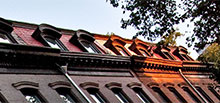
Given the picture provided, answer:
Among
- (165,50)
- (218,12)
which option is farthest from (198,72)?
(218,12)

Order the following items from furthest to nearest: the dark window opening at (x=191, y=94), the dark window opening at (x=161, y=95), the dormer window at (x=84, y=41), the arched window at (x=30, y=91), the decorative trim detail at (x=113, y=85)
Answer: the dark window opening at (x=191, y=94), the dark window opening at (x=161, y=95), the dormer window at (x=84, y=41), the decorative trim detail at (x=113, y=85), the arched window at (x=30, y=91)

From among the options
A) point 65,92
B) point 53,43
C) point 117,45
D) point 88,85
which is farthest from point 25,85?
point 117,45

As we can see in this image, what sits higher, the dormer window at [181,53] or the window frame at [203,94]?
the dormer window at [181,53]

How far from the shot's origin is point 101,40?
2358cm

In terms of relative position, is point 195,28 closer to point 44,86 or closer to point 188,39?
point 188,39

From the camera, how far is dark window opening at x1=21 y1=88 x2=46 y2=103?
1414 centimetres

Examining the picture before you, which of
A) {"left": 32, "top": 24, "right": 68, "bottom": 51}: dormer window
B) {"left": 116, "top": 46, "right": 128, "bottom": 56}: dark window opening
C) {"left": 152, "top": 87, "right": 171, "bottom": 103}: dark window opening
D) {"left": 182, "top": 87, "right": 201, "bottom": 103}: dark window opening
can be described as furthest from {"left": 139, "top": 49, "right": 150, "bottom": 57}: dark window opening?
{"left": 32, "top": 24, "right": 68, "bottom": 51}: dormer window

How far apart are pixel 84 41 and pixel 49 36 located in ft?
9.35

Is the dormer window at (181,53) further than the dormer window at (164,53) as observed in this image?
Yes

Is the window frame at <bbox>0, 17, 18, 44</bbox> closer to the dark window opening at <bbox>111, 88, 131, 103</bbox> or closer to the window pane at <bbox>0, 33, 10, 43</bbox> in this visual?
the window pane at <bbox>0, 33, 10, 43</bbox>

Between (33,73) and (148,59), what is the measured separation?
31.3 feet

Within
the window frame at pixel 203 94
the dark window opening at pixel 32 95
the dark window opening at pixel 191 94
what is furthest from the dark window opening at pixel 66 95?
the window frame at pixel 203 94

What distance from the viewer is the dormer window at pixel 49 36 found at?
59.3 feet

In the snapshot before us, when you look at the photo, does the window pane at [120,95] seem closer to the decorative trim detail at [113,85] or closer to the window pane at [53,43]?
the decorative trim detail at [113,85]
